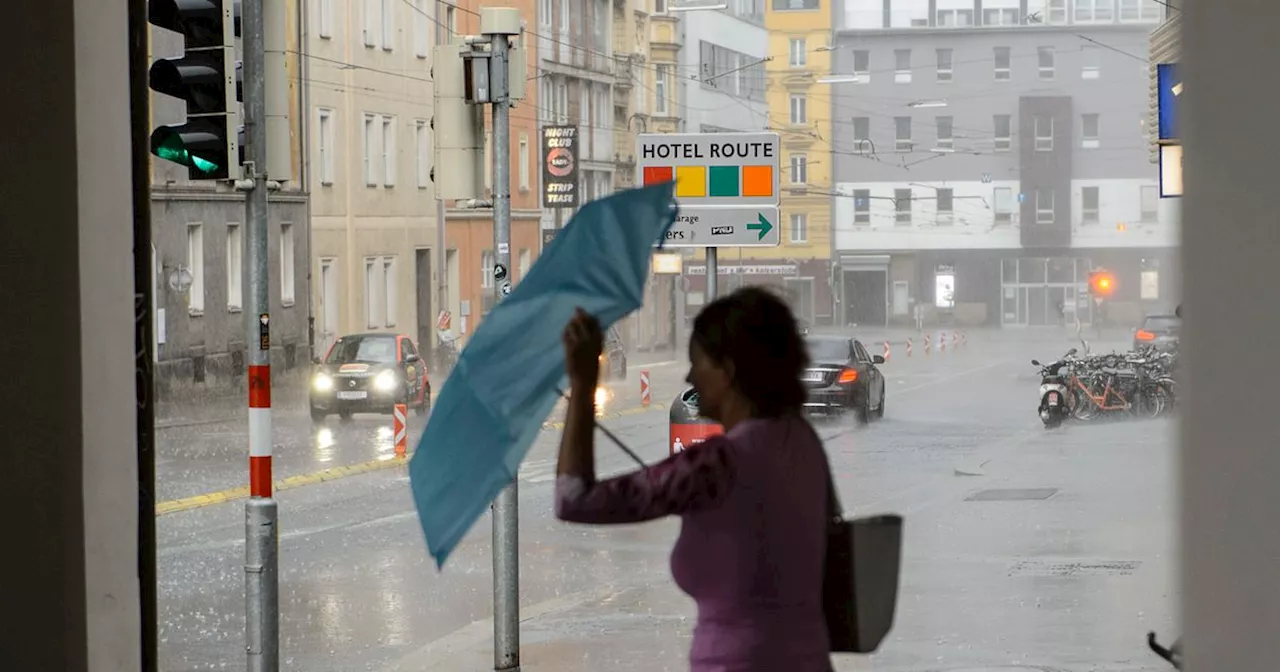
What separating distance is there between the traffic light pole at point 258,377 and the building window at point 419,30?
46.8 m

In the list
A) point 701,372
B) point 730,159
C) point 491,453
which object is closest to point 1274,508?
point 701,372

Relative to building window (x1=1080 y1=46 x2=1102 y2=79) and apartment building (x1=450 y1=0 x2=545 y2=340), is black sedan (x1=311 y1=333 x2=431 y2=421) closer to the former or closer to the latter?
apartment building (x1=450 y1=0 x2=545 y2=340)

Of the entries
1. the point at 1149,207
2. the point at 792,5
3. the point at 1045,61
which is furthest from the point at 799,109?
the point at 1149,207

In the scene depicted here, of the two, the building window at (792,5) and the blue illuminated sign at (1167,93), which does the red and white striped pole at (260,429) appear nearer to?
the blue illuminated sign at (1167,93)

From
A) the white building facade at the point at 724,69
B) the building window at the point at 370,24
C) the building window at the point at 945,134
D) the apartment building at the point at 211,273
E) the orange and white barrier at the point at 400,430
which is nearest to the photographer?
the orange and white barrier at the point at 400,430

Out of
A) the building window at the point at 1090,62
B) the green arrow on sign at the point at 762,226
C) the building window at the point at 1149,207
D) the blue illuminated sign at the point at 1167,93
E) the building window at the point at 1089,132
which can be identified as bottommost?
the green arrow on sign at the point at 762,226

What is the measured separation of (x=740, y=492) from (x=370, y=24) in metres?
49.7

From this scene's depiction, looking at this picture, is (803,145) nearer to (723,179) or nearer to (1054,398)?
(1054,398)

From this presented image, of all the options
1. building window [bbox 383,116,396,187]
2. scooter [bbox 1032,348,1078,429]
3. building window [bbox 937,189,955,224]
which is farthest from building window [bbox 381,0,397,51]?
building window [bbox 937,189,955,224]

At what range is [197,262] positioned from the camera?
4338 centimetres

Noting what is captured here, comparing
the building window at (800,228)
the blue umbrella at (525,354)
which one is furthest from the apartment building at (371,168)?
the blue umbrella at (525,354)

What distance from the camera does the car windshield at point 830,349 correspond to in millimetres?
33094

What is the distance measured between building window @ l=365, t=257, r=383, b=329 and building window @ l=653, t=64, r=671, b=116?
918 inches

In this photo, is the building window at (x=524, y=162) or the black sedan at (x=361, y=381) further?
the building window at (x=524, y=162)
